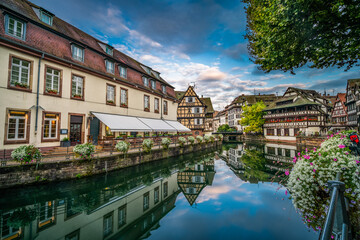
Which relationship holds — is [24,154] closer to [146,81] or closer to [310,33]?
[310,33]

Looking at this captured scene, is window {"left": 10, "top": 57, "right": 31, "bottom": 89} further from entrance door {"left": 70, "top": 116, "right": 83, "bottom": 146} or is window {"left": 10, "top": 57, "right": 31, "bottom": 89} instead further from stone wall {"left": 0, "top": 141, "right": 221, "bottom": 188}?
stone wall {"left": 0, "top": 141, "right": 221, "bottom": 188}

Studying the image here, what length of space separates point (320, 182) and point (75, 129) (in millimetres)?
14329

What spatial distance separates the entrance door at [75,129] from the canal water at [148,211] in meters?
4.47

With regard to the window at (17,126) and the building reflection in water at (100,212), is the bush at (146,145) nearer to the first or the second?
the building reflection in water at (100,212)

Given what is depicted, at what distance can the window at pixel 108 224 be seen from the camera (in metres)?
5.22

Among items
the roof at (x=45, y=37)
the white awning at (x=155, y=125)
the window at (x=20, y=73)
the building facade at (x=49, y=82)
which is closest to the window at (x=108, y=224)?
the building facade at (x=49, y=82)

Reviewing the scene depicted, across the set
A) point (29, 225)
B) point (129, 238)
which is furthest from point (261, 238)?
point (29, 225)

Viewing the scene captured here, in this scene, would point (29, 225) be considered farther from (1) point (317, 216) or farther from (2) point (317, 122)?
(2) point (317, 122)

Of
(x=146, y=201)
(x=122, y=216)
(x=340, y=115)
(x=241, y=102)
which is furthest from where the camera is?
(x=241, y=102)

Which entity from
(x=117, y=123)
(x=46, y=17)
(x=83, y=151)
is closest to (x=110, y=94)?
(x=117, y=123)

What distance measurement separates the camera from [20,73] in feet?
33.3

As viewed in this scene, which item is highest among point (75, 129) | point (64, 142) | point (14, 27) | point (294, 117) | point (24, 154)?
point (14, 27)

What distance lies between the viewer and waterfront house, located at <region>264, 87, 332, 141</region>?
33844mm

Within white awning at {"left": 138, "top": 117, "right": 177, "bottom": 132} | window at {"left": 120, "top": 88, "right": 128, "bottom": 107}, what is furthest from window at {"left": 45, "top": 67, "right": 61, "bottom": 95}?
white awning at {"left": 138, "top": 117, "right": 177, "bottom": 132}
